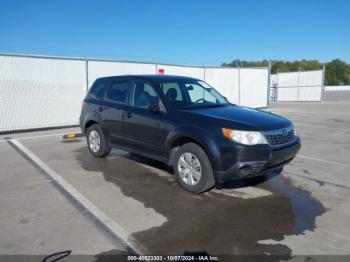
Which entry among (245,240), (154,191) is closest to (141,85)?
(154,191)

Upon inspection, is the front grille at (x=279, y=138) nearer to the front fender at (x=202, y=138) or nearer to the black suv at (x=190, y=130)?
the black suv at (x=190, y=130)

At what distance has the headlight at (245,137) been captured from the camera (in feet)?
13.9

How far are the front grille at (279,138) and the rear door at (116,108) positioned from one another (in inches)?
111

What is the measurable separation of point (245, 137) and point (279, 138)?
628mm

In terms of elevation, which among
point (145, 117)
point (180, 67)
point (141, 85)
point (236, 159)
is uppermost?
point (180, 67)

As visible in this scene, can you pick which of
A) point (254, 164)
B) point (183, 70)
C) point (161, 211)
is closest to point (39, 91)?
point (183, 70)

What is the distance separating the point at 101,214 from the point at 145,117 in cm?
199

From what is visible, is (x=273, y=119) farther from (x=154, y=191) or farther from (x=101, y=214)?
(x=101, y=214)

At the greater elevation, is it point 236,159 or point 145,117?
point 145,117

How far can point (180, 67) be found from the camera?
640 inches

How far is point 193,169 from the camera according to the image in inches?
187

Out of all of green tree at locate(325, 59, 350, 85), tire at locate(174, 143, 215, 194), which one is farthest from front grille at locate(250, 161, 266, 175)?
green tree at locate(325, 59, 350, 85)

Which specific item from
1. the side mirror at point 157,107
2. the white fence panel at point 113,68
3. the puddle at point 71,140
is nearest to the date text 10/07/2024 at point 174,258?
the side mirror at point 157,107

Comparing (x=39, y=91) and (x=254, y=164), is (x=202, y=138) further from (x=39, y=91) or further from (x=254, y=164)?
(x=39, y=91)
